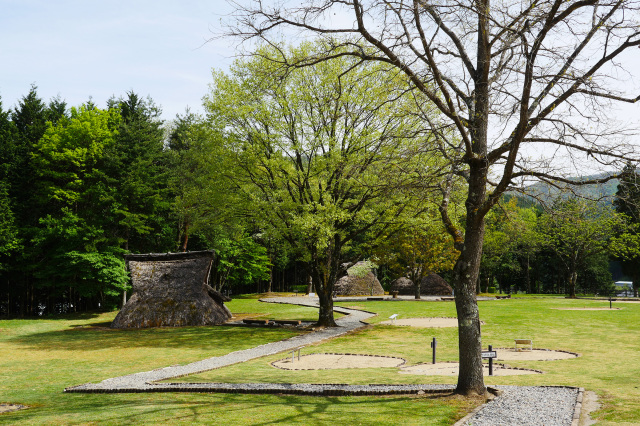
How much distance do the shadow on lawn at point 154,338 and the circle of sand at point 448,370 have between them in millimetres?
7466

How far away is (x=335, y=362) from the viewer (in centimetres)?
1582

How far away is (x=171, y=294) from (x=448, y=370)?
17.9m

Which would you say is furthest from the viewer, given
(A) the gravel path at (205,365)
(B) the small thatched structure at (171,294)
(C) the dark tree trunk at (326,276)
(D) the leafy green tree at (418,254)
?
(D) the leafy green tree at (418,254)

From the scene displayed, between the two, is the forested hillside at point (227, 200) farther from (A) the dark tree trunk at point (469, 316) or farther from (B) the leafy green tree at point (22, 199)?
(A) the dark tree trunk at point (469, 316)

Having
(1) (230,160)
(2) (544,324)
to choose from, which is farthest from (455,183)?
(2) (544,324)

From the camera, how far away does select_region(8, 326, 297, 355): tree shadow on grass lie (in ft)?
67.5

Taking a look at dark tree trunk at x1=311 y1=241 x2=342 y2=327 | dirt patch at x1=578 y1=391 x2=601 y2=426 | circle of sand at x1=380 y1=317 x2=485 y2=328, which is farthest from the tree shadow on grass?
dirt patch at x1=578 y1=391 x2=601 y2=426

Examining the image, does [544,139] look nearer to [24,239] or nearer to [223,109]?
[223,109]

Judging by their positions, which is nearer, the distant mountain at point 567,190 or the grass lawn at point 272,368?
the grass lawn at point 272,368

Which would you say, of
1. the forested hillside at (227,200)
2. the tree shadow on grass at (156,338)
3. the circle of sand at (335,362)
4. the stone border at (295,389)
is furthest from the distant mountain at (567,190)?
the tree shadow on grass at (156,338)

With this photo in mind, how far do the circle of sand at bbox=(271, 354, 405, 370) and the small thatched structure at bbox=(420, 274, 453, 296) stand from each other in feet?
123

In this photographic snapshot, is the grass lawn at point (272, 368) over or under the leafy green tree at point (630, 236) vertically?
under

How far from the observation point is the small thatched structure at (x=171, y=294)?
87.9 feet

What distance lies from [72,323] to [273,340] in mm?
15082
